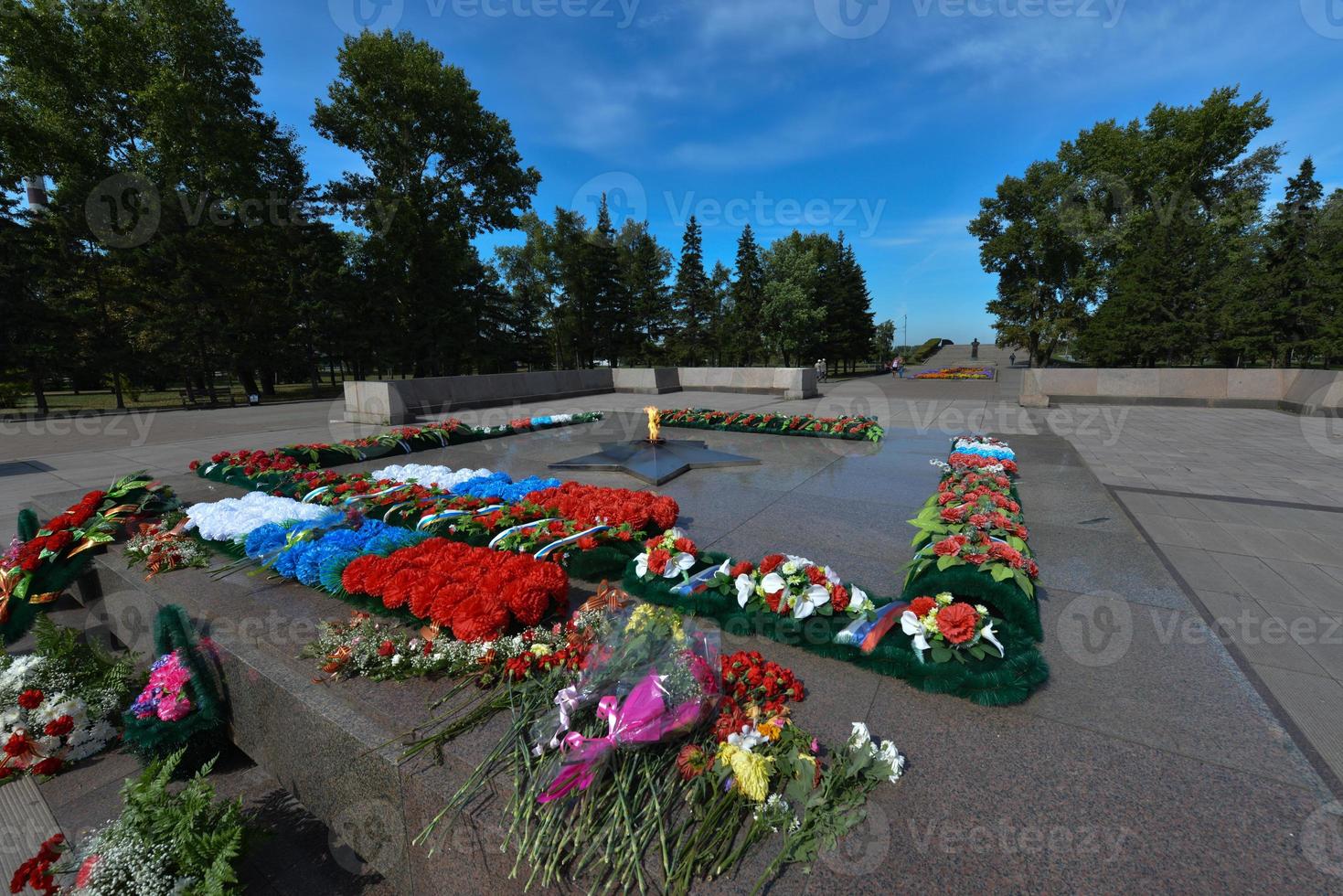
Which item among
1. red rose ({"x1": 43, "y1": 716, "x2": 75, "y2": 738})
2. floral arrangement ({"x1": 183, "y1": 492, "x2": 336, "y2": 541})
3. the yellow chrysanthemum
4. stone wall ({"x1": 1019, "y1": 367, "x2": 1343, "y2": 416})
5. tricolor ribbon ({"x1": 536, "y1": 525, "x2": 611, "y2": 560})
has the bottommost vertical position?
red rose ({"x1": 43, "y1": 716, "x2": 75, "y2": 738})

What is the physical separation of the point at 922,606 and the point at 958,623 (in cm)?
18

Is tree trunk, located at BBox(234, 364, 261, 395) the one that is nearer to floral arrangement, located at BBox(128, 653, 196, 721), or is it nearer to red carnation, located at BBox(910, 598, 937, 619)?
floral arrangement, located at BBox(128, 653, 196, 721)

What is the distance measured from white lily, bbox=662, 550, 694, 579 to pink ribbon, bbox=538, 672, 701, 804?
45.6 inches

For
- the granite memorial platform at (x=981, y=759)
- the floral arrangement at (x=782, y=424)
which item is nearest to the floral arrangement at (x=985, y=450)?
the floral arrangement at (x=782, y=424)

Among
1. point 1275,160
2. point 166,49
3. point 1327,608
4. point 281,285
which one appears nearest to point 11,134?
point 166,49

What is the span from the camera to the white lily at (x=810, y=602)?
242 centimetres

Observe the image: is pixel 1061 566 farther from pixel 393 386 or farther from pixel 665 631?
pixel 393 386

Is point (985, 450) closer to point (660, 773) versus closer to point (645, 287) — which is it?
point (660, 773)

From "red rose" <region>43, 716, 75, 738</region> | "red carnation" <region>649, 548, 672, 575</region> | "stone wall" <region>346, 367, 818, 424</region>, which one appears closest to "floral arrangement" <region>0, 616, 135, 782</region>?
"red rose" <region>43, 716, 75, 738</region>

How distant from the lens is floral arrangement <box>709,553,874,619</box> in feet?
8.06

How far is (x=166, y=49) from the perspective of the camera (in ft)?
61.5

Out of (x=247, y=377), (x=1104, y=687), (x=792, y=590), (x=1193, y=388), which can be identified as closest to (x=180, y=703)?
(x=792, y=590)

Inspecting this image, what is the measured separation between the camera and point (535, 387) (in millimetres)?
16047

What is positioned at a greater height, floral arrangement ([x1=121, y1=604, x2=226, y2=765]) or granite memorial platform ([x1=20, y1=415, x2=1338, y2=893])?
granite memorial platform ([x1=20, y1=415, x2=1338, y2=893])
